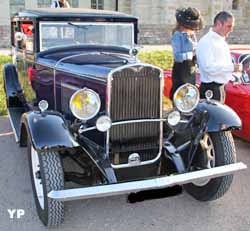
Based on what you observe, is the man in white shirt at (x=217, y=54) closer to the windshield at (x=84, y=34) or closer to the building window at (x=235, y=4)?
the windshield at (x=84, y=34)

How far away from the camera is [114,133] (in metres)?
3.57

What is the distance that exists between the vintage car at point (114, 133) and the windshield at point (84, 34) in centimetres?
2

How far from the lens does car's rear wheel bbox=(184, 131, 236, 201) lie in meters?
3.77

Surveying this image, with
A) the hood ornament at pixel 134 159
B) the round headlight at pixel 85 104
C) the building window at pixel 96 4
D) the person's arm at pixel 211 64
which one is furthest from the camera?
the building window at pixel 96 4

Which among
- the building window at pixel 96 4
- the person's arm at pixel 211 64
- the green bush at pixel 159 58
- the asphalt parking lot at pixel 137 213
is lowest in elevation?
the asphalt parking lot at pixel 137 213

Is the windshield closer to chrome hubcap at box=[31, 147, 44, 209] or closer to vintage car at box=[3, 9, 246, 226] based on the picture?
vintage car at box=[3, 9, 246, 226]

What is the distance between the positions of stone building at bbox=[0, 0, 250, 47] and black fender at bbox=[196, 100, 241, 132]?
15.8 metres

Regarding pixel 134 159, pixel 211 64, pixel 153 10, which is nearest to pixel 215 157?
pixel 134 159

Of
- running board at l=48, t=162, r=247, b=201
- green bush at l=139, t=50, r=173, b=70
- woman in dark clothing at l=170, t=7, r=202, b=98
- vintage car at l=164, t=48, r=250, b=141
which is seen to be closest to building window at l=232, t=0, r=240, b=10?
green bush at l=139, t=50, r=173, b=70

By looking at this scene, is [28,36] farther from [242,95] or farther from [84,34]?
[242,95]

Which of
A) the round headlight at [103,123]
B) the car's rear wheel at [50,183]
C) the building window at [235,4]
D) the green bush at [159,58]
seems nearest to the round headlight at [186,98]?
the round headlight at [103,123]

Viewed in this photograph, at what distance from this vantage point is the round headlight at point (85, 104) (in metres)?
3.38

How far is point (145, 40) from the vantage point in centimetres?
1956

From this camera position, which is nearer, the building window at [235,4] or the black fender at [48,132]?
the black fender at [48,132]
